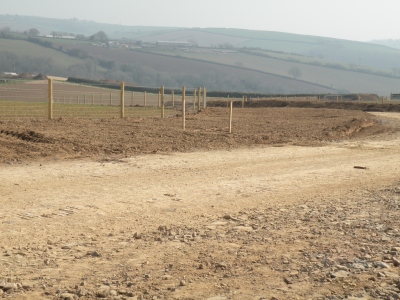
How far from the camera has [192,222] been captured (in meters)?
8.32

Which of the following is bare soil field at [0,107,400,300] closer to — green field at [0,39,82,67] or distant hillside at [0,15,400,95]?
distant hillside at [0,15,400,95]

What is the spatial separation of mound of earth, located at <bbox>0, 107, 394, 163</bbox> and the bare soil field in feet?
0.36

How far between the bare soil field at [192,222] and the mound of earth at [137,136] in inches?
4.3

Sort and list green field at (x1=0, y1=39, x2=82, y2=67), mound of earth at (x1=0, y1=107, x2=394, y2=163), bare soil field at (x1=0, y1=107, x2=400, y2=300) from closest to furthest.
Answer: bare soil field at (x1=0, y1=107, x2=400, y2=300) < mound of earth at (x1=0, y1=107, x2=394, y2=163) < green field at (x1=0, y1=39, x2=82, y2=67)

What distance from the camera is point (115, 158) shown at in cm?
1384

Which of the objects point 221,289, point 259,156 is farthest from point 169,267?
point 259,156

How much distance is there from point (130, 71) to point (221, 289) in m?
104

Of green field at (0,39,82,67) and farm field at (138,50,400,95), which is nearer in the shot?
green field at (0,39,82,67)

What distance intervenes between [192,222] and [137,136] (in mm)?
9784

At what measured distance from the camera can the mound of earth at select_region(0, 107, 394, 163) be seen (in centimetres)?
1462

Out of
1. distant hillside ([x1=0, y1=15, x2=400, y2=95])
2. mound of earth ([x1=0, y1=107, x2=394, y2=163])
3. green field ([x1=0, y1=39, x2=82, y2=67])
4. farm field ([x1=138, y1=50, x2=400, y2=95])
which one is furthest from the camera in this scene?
farm field ([x1=138, y1=50, x2=400, y2=95])

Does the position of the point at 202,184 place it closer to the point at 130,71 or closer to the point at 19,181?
the point at 19,181

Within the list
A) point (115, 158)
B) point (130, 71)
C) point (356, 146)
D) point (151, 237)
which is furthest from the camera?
point (130, 71)

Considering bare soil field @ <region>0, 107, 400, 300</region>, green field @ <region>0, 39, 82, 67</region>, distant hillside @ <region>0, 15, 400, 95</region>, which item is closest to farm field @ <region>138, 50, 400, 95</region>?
distant hillside @ <region>0, 15, 400, 95</region>
